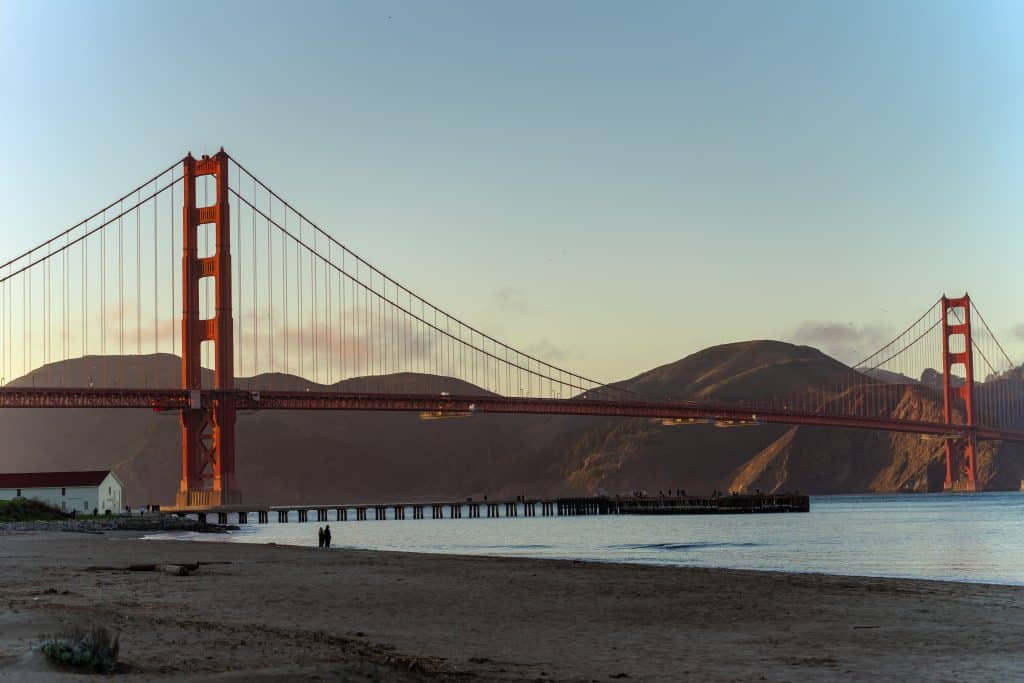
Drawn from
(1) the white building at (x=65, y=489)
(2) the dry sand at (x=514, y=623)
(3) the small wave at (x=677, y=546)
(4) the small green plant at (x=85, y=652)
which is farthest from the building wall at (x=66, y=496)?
(4) the small green plant at (x=85, y=652)

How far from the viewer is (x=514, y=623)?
22.1 m

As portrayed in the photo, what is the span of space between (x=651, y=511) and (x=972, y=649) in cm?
11121

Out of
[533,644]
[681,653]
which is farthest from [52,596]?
[681,653]

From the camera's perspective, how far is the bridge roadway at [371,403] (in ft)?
302

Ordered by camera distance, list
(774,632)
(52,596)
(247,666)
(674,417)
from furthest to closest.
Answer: (674,417) → (52,596) → (774,632) → (247,666)

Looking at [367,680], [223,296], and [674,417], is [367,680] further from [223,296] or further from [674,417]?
[674,417]

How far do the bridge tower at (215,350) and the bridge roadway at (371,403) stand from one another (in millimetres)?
1405

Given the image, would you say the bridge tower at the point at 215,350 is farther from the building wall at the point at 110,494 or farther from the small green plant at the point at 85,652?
the small green plant at the point at 85,652

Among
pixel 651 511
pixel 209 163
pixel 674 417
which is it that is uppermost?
pixel 209 163

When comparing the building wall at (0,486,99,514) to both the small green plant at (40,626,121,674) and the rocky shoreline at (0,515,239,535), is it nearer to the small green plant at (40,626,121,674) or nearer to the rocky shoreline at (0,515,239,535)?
the rocky shoreline at (0,515,239,535)

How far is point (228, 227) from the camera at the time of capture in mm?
105562

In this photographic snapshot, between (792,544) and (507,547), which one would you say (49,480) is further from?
(792,544)

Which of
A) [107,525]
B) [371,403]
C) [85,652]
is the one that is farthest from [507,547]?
[85,652]

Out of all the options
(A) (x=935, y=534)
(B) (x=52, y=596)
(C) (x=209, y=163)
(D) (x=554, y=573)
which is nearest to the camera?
(B) (x=52, y=596)
